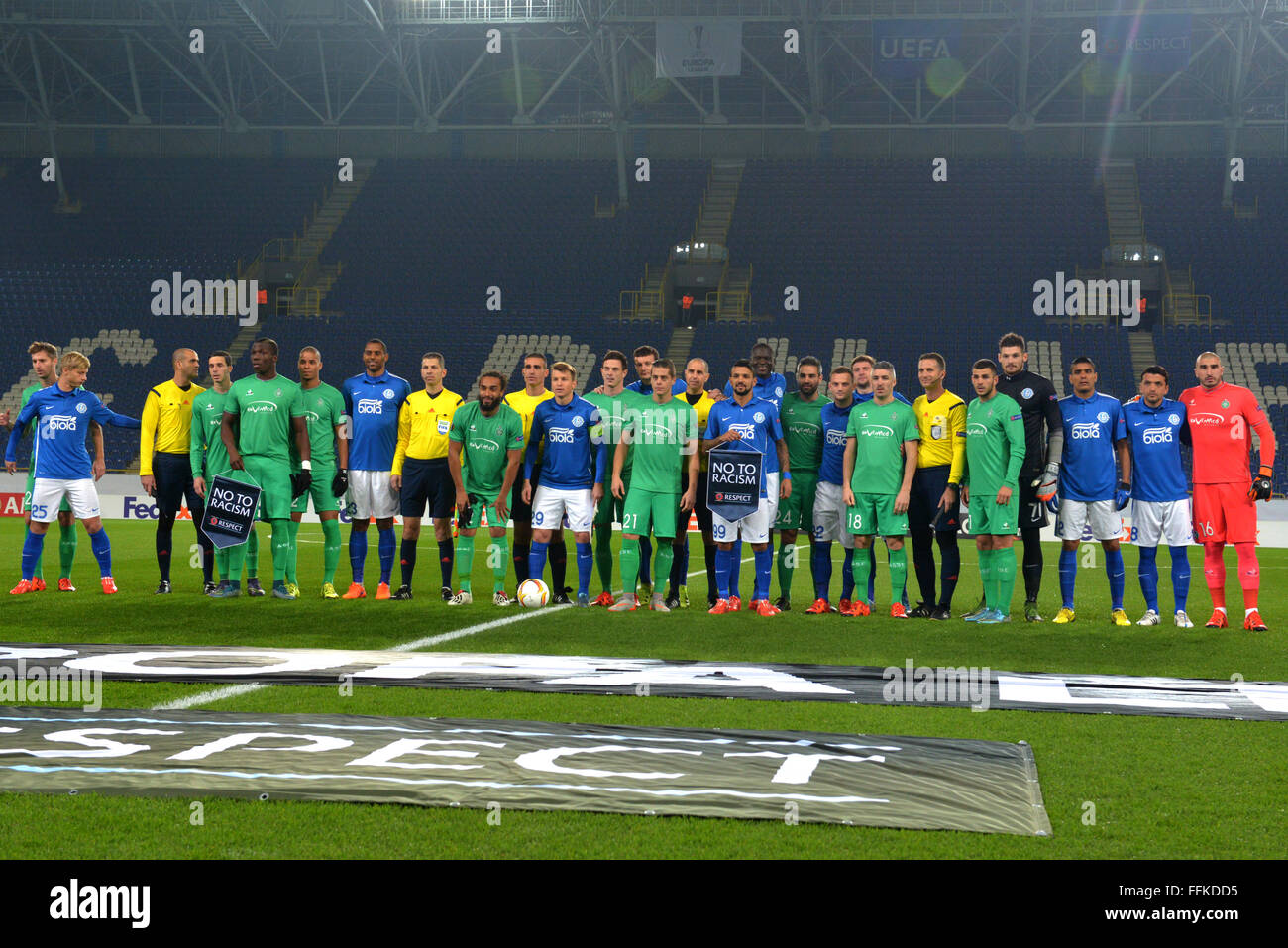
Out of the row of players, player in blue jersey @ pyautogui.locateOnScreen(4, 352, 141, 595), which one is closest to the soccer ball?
the row of players

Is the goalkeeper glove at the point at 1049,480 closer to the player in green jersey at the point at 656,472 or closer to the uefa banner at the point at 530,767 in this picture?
the player in green jersey at the point at 656,472

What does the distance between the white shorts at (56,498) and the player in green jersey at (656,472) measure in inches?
170

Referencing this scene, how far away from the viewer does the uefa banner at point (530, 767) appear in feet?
13.0

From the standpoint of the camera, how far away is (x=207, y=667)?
6.51m

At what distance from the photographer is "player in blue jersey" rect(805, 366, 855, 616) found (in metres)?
9.88

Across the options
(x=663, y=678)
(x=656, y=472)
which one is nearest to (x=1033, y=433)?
(x=656, y=472)

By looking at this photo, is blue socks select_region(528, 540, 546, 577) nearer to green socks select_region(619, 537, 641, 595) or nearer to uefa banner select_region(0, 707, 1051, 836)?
green socks select_region(619, 537, 641, 595)

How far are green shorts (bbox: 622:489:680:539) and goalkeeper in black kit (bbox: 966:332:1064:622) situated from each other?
2.66m

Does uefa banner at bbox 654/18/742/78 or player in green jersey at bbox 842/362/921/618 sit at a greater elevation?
uefa banner at bbox 654/18/742/78

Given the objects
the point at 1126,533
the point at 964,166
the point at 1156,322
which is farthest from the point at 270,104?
the point at 1126,533

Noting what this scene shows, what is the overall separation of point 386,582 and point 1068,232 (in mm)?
25550

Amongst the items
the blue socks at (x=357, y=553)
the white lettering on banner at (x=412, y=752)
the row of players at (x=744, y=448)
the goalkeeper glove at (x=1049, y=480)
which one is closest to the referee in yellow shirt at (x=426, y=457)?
the row of players at (x=744, y=448)
